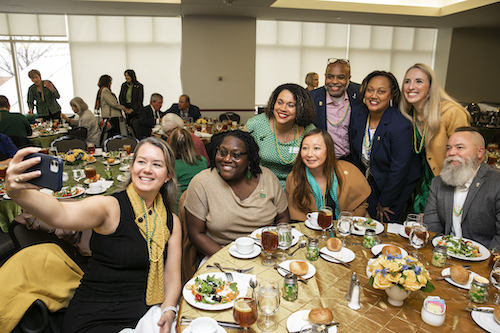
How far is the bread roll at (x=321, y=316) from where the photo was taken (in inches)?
47.5

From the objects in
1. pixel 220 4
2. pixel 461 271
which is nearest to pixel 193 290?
pixel 461 271

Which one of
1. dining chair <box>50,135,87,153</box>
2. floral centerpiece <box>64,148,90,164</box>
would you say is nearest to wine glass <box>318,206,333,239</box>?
floral centerpiece <box>64,148,90,164</box>

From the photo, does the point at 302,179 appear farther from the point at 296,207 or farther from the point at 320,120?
the point at 320,120

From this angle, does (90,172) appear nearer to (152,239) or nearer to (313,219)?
(152,239)

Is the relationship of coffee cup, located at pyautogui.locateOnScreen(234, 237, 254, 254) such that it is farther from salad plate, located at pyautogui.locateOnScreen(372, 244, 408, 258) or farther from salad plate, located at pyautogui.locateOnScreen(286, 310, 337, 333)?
salad plate, located at pyautogui.locateOnScreen(372, 244, 408, 258)

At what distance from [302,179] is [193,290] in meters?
1.31

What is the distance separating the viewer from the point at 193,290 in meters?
1.38

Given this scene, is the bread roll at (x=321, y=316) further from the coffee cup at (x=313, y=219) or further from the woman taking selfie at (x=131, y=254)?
the coffee cup at (x=313, y=219)

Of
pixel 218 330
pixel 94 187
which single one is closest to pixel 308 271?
pixel 218 330

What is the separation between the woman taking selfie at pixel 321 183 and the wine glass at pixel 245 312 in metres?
1.27

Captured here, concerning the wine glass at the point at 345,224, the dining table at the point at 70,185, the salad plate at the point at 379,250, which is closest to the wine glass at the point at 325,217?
the wine glass at the point at 345,224

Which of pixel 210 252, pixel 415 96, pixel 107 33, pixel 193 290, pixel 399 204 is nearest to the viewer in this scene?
pixel 193 290

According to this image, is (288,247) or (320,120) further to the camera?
(320,120)

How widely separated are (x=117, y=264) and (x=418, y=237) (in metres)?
1.56
